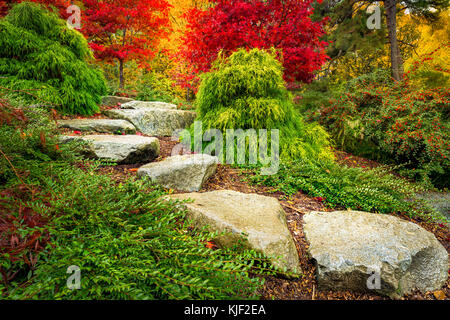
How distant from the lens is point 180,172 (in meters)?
2.67

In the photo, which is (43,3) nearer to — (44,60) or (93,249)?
(44,60)

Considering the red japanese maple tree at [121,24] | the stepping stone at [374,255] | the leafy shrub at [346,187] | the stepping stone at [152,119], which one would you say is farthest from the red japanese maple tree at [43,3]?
the stepping stone at [374,255]

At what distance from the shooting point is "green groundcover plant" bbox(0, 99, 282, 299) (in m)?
1.03

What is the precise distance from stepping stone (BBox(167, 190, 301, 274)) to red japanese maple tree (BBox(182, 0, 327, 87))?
11.4 feet

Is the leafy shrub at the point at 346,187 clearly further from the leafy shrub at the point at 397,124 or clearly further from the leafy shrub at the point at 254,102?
the leafy shrub at the point at 397,124

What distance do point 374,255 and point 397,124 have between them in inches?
155

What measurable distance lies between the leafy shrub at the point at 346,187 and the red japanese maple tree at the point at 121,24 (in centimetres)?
822

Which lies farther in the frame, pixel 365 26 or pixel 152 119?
pixel 365 26

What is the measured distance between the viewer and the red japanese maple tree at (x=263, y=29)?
4449mm

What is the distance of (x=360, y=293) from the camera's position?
5.67 feet

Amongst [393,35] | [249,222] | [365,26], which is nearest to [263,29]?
[249,222]
